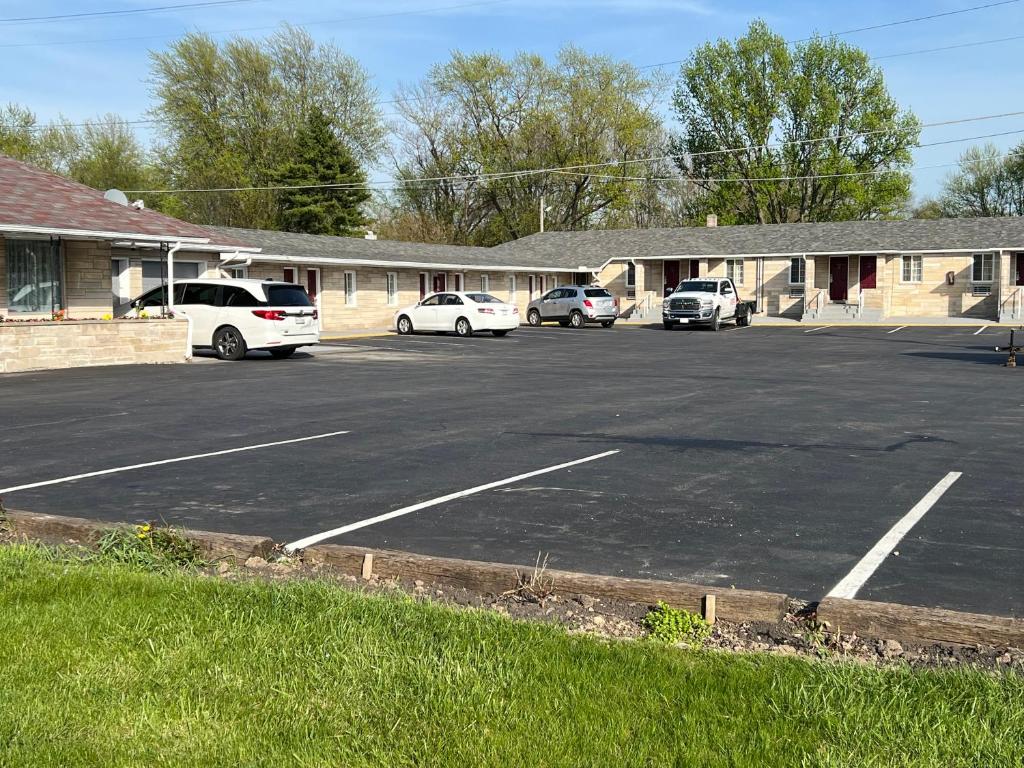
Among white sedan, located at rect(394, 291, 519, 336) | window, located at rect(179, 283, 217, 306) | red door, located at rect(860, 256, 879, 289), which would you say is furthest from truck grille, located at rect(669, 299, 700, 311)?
window, located at rect(179, 283, 217, 306)

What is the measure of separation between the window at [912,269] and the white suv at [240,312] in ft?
108

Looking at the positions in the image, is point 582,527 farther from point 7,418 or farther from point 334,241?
point 334,241

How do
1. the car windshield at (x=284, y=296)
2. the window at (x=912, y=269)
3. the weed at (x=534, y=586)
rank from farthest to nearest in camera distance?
the window at (x=912, y=269) < the car windshield at (x=284, y=296) < the weed at (x=534, y=586)

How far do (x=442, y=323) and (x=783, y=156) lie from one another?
4552 cm

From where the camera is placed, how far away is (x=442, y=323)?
36.3m

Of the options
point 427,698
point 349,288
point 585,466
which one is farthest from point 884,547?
point 349,288

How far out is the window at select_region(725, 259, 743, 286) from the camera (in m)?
52.1

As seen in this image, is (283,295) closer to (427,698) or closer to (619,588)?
(619,588)

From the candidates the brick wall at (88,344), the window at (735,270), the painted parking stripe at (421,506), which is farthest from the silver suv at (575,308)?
the painted parking stripe at (421,506)

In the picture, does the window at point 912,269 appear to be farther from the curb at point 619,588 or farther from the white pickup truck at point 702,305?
the curb at point 619,588

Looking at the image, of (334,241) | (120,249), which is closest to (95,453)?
(120,249)

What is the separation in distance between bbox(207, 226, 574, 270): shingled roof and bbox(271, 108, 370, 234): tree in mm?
12001

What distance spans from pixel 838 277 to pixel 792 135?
88.1ft

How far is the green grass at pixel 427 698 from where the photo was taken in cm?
351
